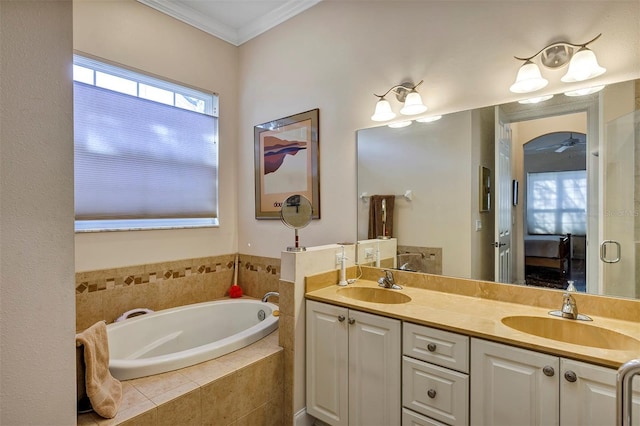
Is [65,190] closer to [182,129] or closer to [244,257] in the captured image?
[182,129]

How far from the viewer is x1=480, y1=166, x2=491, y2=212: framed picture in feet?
5.84

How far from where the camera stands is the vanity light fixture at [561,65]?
57.7 inches

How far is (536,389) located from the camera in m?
1.16

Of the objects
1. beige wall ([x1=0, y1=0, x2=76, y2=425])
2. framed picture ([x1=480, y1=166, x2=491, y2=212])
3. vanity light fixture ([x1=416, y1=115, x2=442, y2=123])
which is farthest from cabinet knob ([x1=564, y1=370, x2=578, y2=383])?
beige wall ([x1=0, y1=0, x2=76, y2=425])

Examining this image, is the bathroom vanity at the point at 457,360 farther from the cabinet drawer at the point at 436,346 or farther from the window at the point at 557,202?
the window at the point at 557,202

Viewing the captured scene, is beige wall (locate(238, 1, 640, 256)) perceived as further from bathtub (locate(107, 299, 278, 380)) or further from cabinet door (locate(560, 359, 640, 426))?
cabinet door (locate(560, 359, 640, 426))

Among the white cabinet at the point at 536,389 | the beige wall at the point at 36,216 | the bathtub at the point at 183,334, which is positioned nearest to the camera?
the beige wall at the point at 36,216

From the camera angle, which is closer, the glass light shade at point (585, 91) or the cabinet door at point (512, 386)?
the cabinet door at point (512, 386)

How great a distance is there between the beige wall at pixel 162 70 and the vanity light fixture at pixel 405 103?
1.68 m

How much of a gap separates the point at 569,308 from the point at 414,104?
1.39 m

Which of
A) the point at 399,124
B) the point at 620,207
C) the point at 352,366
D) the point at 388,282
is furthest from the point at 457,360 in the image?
the point at 399,124

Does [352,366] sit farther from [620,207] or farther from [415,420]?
[620,207]

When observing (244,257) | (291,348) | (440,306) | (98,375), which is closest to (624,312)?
(440,306)

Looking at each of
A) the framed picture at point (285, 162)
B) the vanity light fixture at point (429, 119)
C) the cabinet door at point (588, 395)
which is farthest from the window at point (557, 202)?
the framed picture at point (285, 162)
